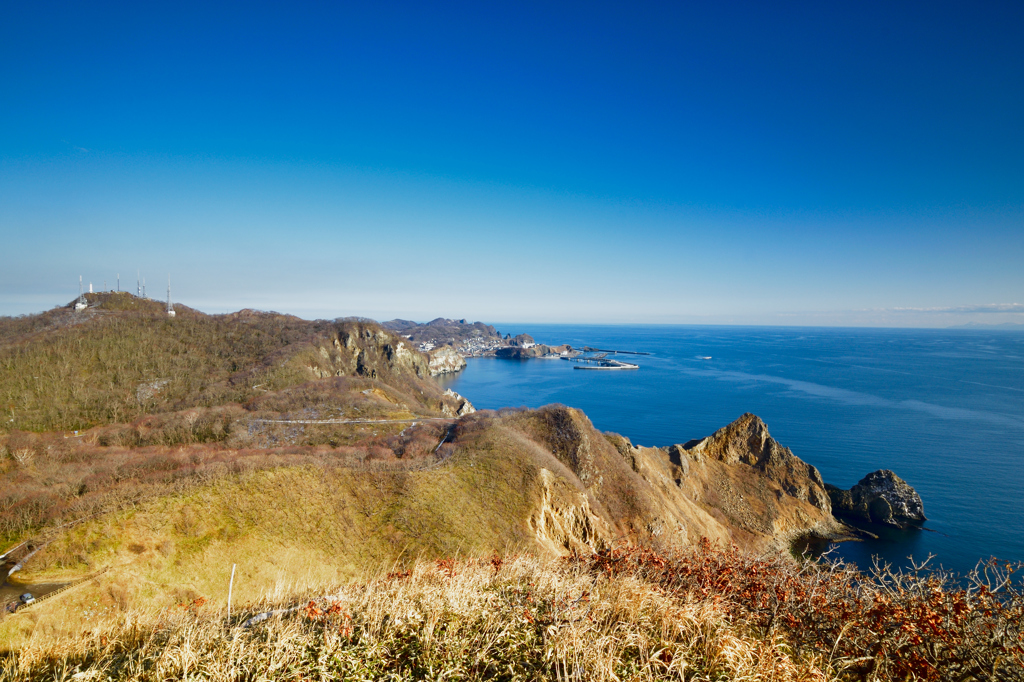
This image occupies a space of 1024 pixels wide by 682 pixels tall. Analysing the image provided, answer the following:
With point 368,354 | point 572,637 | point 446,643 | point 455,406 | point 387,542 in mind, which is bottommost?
point 455,406

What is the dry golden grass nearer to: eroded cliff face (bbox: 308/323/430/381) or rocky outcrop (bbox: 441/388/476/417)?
eroded cliff face (bbox: 308/323/430/381)

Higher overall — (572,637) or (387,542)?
(572,637)

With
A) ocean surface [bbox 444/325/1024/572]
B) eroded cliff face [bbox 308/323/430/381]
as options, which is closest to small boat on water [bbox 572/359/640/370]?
ocean surface [bbox 444/325/1024/572]

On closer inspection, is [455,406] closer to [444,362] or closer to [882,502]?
[444,362]

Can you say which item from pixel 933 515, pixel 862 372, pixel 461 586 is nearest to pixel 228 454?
pixel 461 586

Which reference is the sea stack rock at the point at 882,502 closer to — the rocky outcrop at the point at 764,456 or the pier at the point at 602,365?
the rocky outcrop at the point at 764,456

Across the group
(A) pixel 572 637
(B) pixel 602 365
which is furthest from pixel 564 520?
(B) pixel 602 365
